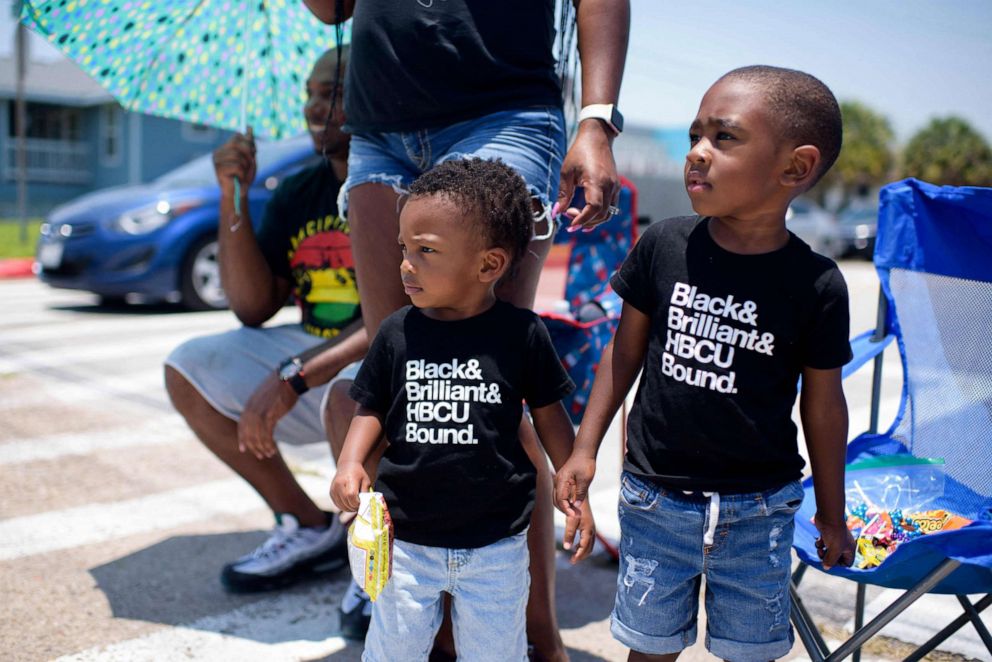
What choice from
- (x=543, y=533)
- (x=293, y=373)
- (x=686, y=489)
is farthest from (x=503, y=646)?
(x=293, y=373)

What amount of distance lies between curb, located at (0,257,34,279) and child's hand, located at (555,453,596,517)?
476 inches

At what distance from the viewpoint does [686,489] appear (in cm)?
190

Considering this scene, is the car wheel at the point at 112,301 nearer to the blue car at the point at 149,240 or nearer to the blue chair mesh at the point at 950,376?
the blue car at the point at 149,240

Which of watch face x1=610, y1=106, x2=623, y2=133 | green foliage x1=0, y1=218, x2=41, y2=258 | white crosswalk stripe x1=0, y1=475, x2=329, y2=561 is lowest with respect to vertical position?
green foliage x1=0, y1=218, x2=41, y2=258

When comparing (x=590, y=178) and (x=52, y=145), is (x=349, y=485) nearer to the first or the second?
(x=590, y=178)

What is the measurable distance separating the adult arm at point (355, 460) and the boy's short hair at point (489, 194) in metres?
0.46

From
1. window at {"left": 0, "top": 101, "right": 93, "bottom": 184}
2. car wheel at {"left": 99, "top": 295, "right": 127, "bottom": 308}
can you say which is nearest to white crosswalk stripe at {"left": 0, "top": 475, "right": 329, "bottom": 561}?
car wheel at {"left": 99, "top": 295, "right": 127, "bottom": 308}

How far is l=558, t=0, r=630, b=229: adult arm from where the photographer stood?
2.03 m

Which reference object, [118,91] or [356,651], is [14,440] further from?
[356,651]

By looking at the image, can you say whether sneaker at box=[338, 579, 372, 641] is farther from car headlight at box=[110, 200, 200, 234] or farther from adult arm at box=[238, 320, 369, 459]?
car headlight at box=[110, 200, 200, 234]

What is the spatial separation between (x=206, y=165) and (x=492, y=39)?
8289 mm

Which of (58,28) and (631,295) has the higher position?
(58,28)

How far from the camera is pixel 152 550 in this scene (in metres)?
3.38

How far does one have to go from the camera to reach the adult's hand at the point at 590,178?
2.01m
